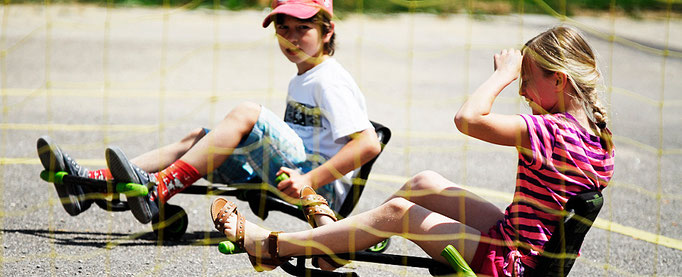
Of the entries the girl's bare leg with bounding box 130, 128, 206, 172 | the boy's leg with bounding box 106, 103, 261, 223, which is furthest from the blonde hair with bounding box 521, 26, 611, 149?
the girl's bare leg with bounding box 130, 128, 206, 172

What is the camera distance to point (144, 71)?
809 centimetres

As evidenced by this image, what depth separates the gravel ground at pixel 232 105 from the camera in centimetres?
367

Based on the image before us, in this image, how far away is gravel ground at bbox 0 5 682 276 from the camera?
3.67 m

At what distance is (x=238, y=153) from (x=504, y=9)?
10.3 m

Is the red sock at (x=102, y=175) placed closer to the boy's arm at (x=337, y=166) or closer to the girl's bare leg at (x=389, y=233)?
the boy's arm at (x=337, y=166)

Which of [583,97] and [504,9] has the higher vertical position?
[583,97]

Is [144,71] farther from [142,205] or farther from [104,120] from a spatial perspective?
[142,205]

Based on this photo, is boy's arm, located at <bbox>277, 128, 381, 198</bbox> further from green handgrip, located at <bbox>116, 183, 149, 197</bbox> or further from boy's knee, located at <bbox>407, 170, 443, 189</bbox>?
green handgrip, located at <bbox>116, 183, 149, 197</bbox>

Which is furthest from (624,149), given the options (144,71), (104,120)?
(144,71)

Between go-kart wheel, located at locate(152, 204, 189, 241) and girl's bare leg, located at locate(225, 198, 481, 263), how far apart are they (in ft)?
2.98

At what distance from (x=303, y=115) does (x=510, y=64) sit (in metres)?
1.18

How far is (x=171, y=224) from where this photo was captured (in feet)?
12.2

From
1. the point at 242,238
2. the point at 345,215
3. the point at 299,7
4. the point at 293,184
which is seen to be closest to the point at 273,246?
the point at 242,238

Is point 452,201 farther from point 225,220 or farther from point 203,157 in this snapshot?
point 203,157
